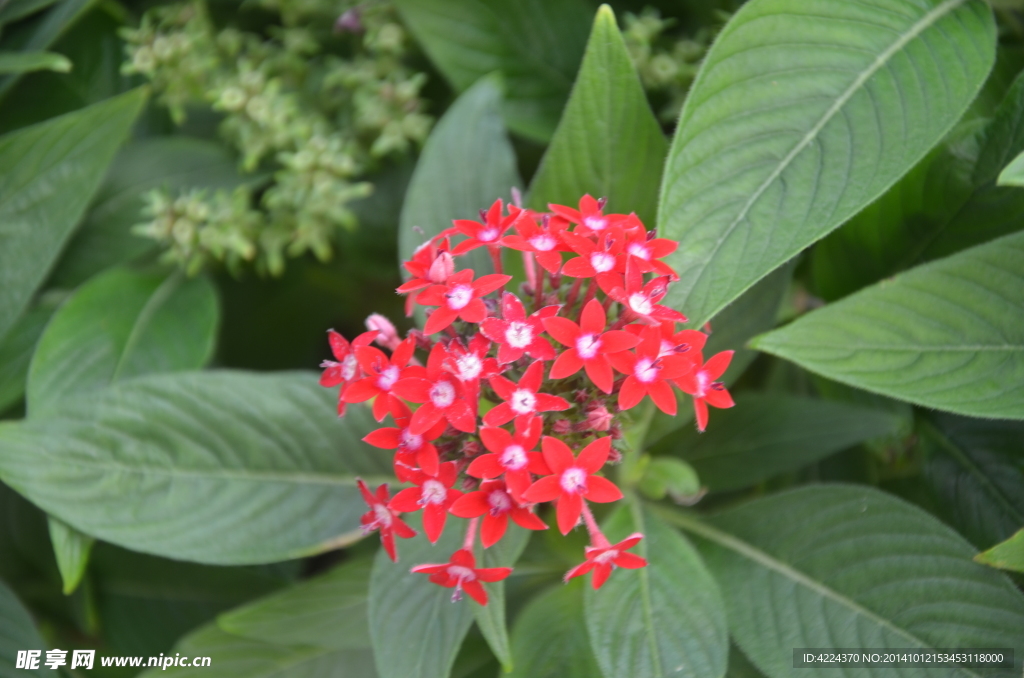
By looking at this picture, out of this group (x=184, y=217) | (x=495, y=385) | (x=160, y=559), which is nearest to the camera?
(x=495, y=385)

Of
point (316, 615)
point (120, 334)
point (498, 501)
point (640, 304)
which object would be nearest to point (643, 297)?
point (640, 304)

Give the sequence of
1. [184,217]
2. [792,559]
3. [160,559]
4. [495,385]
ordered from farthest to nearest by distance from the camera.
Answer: [160,559]
[184,217]
[792,559]
[495,385]

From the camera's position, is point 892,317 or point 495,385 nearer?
point 495,385

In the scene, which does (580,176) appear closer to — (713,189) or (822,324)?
(713,189)

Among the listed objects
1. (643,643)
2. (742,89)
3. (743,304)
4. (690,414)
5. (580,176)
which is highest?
(742,89)

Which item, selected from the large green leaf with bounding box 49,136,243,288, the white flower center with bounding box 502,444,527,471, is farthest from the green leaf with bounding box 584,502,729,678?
the large green leaf with bounding box 49,136,243,288

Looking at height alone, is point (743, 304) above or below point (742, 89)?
below

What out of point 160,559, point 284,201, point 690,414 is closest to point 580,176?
point 690,414

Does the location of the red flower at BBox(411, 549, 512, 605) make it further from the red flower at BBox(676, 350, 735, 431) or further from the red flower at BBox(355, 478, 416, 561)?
the red flower at BBox(676, 350, 735, 431)
